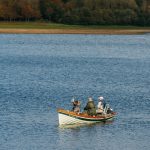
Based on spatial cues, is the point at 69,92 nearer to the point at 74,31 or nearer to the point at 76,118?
Answer: the point at 76,118

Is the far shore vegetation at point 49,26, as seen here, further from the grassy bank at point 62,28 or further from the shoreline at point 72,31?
the shoreline at point 72,31

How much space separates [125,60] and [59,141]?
193 ft

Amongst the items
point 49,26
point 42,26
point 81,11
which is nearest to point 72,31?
point 49,26

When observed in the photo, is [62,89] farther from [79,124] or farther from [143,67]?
[143,67]

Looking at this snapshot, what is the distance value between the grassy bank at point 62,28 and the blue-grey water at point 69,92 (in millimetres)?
31470

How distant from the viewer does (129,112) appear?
57438 millimetres

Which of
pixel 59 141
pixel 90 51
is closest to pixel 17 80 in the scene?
pixel 59 141

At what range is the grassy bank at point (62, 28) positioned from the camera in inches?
6403

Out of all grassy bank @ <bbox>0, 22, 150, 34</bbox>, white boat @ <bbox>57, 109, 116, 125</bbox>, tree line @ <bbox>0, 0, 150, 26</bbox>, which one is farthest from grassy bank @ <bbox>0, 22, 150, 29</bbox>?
white boat @ <bbox>57, 109, 116, 125</bbox>

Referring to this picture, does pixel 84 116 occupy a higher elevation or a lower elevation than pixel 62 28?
higher

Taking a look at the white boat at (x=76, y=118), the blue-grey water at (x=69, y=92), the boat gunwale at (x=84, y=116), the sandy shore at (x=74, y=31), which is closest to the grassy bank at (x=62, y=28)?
the sandy shore at (x=74, y=31)

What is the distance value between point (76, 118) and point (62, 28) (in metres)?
115

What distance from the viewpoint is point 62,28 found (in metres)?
167

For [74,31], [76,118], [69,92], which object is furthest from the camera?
[74,31]
